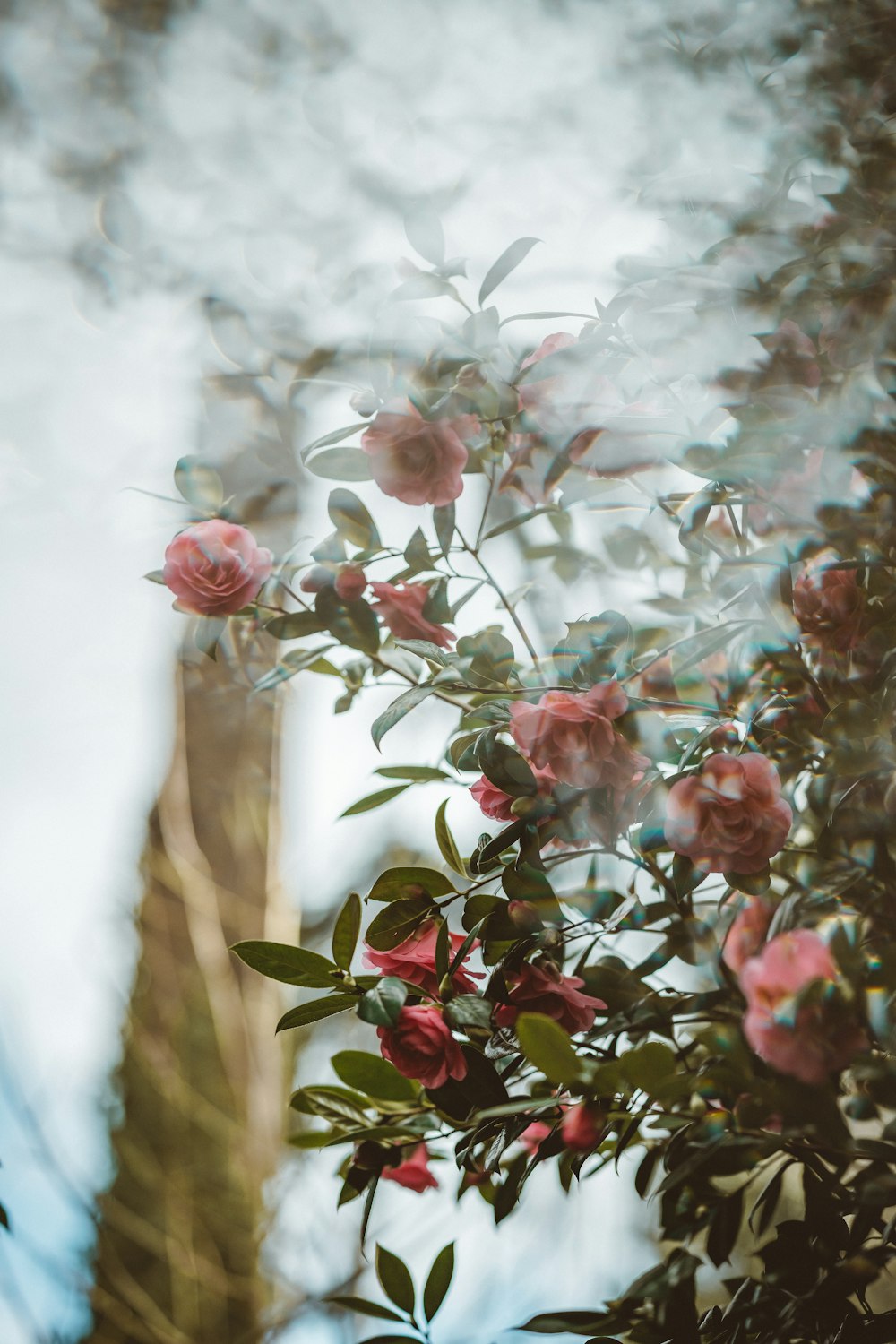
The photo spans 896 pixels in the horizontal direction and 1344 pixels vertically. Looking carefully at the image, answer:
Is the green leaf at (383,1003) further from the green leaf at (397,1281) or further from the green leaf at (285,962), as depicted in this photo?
the green leaf at (397,1281)

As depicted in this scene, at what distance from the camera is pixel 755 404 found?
0.48 meters

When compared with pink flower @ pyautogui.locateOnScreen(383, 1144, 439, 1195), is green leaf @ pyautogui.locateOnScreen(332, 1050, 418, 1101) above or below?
above

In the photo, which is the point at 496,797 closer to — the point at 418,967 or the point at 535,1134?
the point at 418,967

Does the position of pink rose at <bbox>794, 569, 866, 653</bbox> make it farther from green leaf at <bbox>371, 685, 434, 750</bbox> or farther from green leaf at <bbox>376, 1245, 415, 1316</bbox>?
green leaf at <bbox>376, 1245, 415, 1316</bbox>

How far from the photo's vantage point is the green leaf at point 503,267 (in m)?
0.53

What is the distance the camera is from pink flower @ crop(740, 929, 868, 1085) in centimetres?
32

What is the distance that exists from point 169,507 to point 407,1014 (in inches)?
14.6

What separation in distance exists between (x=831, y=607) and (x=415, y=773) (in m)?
0.26

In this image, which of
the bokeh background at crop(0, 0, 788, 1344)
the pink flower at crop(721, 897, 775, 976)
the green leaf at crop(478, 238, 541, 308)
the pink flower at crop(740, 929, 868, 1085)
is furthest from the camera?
the bokeh background at crop(0, 0, 788, 1344)

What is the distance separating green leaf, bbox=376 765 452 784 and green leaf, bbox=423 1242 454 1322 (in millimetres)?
267

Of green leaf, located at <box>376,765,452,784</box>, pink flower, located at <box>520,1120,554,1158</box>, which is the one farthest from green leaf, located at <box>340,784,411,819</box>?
pink flower, located at <box>520,1120,554,1158</box>

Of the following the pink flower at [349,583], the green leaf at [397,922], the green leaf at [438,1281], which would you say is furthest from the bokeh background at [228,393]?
the green leaf at [397,922]

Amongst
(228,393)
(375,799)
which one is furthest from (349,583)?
(228,393)

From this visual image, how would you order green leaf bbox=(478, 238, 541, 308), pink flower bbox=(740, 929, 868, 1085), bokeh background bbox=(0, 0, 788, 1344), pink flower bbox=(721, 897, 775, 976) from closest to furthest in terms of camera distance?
pink flower bbox=(740, 929, 868, 1085)
pink flower bbox=(721, 897, 775, 976)
green leaf bbox=(478, 238, 541, 308)
bokeh background bbox=(0, 0, 788, 1344)
